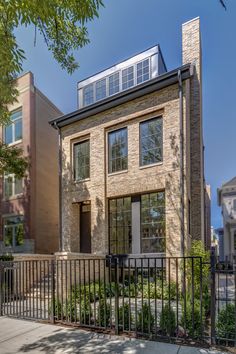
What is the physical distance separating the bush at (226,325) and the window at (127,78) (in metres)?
12.1

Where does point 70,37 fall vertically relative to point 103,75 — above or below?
below

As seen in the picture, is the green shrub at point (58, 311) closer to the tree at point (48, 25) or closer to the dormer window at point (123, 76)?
the tree at point (48, 25)

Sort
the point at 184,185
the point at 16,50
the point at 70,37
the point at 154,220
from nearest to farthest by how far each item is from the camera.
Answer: the point at 16,50
the point at 70,37
the point at 184,185
the point at 154,220

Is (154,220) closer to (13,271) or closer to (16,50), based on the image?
(13,271)

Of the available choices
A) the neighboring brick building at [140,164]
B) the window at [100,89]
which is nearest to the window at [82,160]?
the neighboring brick building at [140,164]

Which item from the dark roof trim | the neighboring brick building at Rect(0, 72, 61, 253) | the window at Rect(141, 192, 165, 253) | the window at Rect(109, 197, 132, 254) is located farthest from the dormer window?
the window at Rect(141, 192, 165, 253)

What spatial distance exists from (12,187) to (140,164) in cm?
1004

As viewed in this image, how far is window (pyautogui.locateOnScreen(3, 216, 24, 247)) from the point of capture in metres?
18.0

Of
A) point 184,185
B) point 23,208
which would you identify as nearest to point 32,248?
point 23,208

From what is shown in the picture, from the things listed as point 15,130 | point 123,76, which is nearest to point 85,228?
point 123,76

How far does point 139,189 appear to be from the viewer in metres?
12.3

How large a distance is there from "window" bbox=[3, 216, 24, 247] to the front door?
503cm

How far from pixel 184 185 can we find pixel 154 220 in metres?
1.98

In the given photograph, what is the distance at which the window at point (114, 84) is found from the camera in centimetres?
1592
